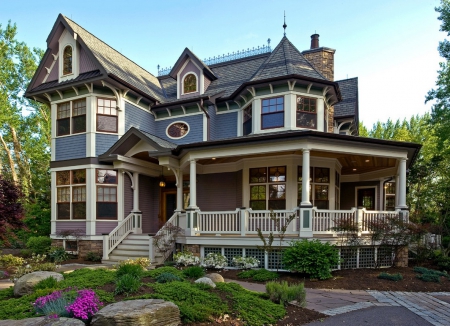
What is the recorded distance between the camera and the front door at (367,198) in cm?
1427

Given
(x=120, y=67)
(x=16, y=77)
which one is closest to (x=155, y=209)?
(x=120, y=67)

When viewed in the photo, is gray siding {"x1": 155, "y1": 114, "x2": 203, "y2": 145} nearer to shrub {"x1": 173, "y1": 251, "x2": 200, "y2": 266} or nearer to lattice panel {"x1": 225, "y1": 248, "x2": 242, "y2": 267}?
lattice panel {"x1": 225, "y1": 248, "x2": 242, "y2": 267}

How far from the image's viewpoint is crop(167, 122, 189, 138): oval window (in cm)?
1400

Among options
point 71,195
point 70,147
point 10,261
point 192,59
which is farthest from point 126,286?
point 192,59

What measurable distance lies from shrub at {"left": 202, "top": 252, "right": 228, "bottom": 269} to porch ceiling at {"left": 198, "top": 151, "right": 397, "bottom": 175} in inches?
154

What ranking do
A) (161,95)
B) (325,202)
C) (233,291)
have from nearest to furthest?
1. (233,291)
2. (325,202)
3. (161,95)

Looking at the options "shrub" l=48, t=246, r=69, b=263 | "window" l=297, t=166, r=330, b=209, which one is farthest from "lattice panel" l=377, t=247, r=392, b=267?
→ "shrub" l=48, t=246, r=69, b=263

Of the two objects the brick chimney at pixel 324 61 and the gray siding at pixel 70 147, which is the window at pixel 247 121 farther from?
the gray siding at pixel 70 147

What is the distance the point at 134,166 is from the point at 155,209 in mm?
2607

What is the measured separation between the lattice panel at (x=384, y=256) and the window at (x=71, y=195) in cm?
1069

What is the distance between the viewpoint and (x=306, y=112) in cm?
1192

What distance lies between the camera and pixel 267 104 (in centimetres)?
1216

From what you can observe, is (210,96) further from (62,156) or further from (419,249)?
(419,249)

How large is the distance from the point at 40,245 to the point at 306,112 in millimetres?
11791
